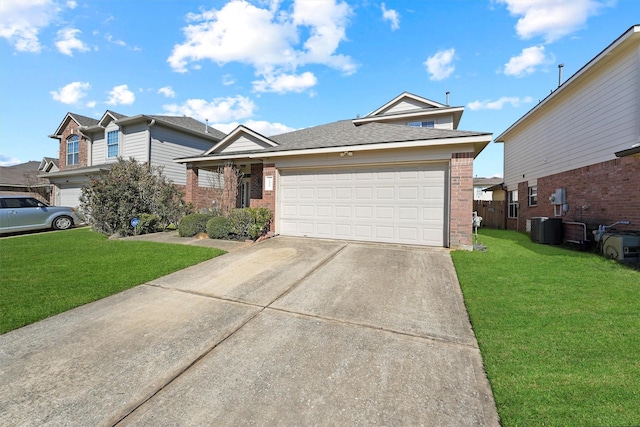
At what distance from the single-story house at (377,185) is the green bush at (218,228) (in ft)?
4.89

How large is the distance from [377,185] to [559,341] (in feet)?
18.7

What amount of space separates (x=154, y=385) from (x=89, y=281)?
12.3ft

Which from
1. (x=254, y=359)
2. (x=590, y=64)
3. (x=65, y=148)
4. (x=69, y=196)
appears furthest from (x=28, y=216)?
(x=590, y=64)

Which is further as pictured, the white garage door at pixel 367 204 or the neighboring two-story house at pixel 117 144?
the neighboring two-story house at pixel 117 144

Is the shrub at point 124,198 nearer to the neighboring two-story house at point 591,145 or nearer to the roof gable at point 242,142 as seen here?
the roof gable at point 242,142

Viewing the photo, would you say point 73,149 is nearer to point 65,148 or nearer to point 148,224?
point 65,148

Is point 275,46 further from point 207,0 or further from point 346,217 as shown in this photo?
point 346,217

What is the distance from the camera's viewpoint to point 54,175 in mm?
17297

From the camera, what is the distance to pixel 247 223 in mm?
8398

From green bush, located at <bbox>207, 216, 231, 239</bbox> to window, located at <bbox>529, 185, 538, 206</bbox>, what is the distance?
13.9 metres

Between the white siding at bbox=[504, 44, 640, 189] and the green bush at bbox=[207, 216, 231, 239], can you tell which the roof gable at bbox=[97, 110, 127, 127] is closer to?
the green bush at bbox=[207, 216, 231, 239]

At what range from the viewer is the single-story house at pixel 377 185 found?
7.05m

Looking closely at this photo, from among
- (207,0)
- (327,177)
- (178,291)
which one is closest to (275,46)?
(207,0)

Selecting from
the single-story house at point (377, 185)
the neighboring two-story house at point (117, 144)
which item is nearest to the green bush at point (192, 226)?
the single-story house at point (377, 185)
